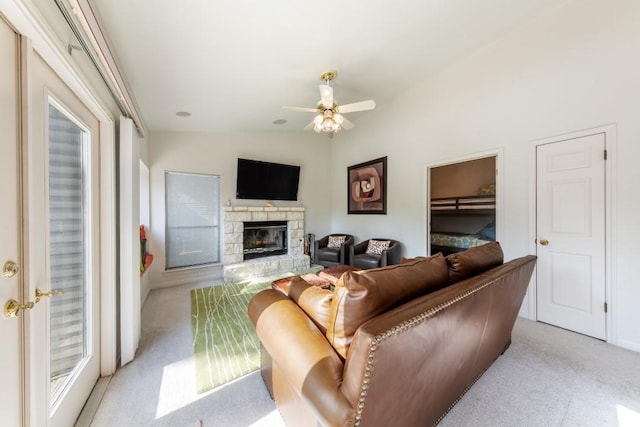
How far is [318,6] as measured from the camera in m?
2.03

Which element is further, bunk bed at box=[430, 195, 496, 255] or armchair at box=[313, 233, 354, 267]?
armchair at box=[313, 233, 354, 267]

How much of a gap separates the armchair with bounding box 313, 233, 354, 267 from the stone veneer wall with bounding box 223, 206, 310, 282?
342 mm

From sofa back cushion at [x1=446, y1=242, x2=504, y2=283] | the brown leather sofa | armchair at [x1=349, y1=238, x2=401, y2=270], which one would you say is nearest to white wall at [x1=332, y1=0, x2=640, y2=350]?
armchair at [x1=349, y1=238, x2=401, y2=270]

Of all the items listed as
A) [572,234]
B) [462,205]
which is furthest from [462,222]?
[572,234]

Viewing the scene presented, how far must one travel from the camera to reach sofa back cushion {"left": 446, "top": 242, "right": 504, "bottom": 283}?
1507 millimetres

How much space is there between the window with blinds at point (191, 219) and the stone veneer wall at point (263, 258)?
0.27 meters

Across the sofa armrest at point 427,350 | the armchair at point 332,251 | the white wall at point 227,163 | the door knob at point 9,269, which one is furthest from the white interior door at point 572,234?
the door knob at point 9,269

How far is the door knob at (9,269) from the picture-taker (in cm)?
90

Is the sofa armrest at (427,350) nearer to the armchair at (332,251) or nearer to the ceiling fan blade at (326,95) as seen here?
the ceiling fan blade at (326,95)

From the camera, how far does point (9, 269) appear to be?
0.92m

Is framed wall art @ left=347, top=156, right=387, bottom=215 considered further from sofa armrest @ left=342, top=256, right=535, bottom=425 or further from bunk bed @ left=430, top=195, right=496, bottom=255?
sofa armrest @ left=342, top=256, right=535, bottom=425

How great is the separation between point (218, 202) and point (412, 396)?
14.2 ft

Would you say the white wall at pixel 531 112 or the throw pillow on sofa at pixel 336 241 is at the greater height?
the white wall at pixel 531 112

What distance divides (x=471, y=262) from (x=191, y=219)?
429 centimetres
